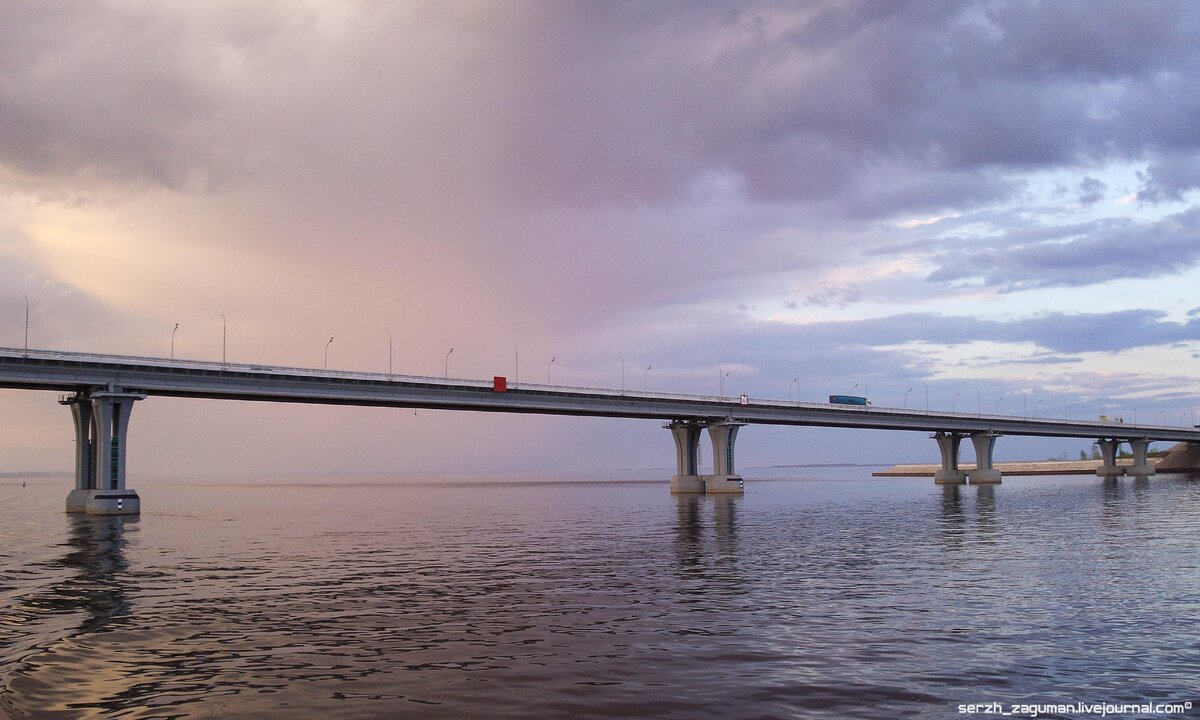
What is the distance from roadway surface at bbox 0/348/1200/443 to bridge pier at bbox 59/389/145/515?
194 cm

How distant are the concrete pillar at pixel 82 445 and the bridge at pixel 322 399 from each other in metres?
0.10

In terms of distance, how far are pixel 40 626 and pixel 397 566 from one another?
1750 cm

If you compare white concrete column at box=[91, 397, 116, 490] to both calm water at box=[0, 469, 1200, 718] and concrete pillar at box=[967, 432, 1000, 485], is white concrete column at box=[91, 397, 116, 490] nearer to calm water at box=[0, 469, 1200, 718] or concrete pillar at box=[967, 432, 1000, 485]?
calm water at box=[0, 469, 1200, 718]

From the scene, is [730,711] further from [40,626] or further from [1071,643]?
[40,626]

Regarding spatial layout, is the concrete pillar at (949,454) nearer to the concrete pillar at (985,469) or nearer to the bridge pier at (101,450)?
the concrete pillar at (985,469)

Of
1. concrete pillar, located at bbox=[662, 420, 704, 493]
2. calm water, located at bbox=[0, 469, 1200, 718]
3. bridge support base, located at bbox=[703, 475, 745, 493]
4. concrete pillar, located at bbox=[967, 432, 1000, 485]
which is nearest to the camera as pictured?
calm water, located at bbox=[0, 469, 1200, 718]

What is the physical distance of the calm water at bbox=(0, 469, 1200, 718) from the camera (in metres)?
17.6

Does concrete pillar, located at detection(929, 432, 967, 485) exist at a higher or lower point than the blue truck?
lower

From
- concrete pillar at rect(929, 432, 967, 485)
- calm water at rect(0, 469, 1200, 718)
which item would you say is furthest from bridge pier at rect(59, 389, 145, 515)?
concrete pillar at rect(929, 432, 967, 485)

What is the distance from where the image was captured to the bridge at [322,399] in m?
94.7

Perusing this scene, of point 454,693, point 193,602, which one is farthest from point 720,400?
point 454,693

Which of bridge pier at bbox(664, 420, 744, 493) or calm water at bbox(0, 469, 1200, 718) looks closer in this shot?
calm water at bbox(0, 469, 1200, 718)

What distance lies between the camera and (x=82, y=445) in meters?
98.8

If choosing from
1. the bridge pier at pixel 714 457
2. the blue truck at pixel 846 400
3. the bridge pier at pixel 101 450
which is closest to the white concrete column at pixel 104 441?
the bridge pier at pixel 101 450
